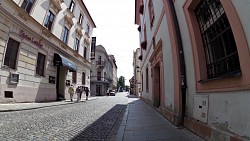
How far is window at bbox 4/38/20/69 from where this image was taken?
12.0m

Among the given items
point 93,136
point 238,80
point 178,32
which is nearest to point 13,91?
point 93,136

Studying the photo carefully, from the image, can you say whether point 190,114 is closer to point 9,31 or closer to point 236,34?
point 236,34

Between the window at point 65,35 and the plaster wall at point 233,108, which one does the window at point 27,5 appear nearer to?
the window at point 65,35

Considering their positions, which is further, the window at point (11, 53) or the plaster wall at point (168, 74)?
the window at point (11, 53)

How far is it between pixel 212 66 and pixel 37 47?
13.5 metres

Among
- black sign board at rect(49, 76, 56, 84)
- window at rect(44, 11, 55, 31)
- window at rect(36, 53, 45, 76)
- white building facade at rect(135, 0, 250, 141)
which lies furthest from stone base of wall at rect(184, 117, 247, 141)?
window at rect(44, 11, 55, 31)

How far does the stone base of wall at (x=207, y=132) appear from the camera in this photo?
3.16 metres

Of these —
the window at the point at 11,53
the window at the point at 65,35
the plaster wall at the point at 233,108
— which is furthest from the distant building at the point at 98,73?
the plaster wall at the point at 233,108

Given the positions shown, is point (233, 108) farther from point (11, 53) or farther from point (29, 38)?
point (29, 38)

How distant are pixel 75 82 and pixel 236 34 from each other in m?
22.1

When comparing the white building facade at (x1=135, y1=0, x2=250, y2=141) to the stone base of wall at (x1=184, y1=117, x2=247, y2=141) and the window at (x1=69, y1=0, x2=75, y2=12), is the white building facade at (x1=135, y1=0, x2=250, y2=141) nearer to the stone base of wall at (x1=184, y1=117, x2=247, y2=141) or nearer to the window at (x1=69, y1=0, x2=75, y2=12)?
the stone base of wall at (x1=184, y1=117, x2=247, y2=141)

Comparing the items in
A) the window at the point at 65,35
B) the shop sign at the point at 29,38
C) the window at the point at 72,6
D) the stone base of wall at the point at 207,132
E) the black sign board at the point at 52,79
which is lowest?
the stone base of wall at the point at 207,132

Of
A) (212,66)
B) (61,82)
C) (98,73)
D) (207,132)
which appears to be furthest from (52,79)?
(98,73)

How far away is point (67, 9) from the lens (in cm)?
2052
